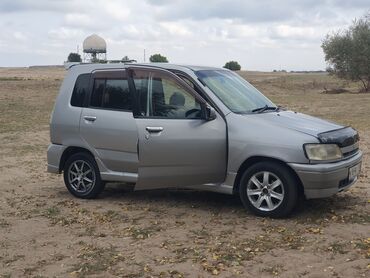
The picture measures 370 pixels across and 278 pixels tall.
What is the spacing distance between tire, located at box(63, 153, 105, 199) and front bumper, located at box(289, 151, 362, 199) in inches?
111

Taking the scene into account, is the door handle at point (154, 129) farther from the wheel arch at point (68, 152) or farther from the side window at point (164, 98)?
the wheel arch at point (68, 152)

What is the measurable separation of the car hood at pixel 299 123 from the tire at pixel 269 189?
48 cm

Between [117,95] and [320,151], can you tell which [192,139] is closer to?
[117,95]

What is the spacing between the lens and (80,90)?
7.60m

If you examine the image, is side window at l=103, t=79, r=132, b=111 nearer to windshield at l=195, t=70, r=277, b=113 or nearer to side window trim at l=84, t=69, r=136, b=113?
side window trim at l=84, t=69, r=136, b=113

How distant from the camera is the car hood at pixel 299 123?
20.4 feet

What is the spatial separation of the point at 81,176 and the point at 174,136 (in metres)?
1.80

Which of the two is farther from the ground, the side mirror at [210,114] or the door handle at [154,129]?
the side mirror at [210,114]

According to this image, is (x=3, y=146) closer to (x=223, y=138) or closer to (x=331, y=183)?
(x=223, y=138)

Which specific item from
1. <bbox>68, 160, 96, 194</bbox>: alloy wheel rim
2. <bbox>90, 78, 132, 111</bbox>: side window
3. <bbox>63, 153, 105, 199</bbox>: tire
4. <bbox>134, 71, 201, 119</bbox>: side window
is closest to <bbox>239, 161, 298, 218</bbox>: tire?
<bbox>134, 71, 201, 119</bbox>: side window

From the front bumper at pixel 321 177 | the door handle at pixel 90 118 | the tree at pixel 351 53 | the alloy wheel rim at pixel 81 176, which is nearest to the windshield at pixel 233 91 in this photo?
the front bumper at pixel 321 177

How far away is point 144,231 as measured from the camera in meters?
6.02

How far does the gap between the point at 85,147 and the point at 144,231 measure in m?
1.91

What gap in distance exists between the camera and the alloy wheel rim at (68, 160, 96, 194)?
25.0ft
